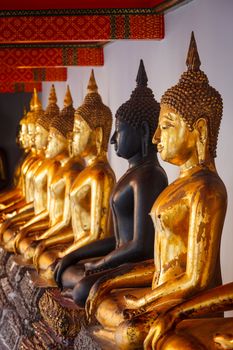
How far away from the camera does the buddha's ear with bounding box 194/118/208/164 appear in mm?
3838

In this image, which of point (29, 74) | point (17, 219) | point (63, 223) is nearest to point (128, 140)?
point (63, 223)

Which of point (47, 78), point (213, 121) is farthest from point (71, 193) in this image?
point (47, 78)

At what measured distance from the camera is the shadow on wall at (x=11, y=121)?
40.3 ft

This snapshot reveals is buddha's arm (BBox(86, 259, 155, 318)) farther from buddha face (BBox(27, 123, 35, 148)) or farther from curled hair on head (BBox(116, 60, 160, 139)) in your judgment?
buddha face (BBox(27, 123, 35, 148))

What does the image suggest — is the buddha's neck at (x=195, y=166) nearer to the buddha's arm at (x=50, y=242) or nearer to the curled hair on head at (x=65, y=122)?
the buddha's arm at (x=50, y=242)

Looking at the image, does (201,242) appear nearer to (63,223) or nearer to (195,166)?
(195,166)

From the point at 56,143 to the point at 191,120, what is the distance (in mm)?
2610

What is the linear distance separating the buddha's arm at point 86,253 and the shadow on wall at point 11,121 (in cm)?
739

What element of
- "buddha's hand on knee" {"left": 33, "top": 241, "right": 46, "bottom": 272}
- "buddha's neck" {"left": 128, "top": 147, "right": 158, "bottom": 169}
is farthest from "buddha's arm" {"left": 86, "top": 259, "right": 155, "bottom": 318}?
"buddha's hand on knee" {"left": 33, "top": 241, "right": 46, "bottom": 272}

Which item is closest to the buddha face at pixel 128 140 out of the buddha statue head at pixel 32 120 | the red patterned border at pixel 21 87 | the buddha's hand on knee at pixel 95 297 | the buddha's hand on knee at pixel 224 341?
the buddha's hand on knee at pixel 95 297

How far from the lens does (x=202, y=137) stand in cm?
385

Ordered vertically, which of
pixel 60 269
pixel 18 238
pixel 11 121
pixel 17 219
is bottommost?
pixel 11 121

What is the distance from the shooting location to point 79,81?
857 cm

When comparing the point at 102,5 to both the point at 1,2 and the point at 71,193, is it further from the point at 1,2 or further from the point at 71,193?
the point at 71,193
